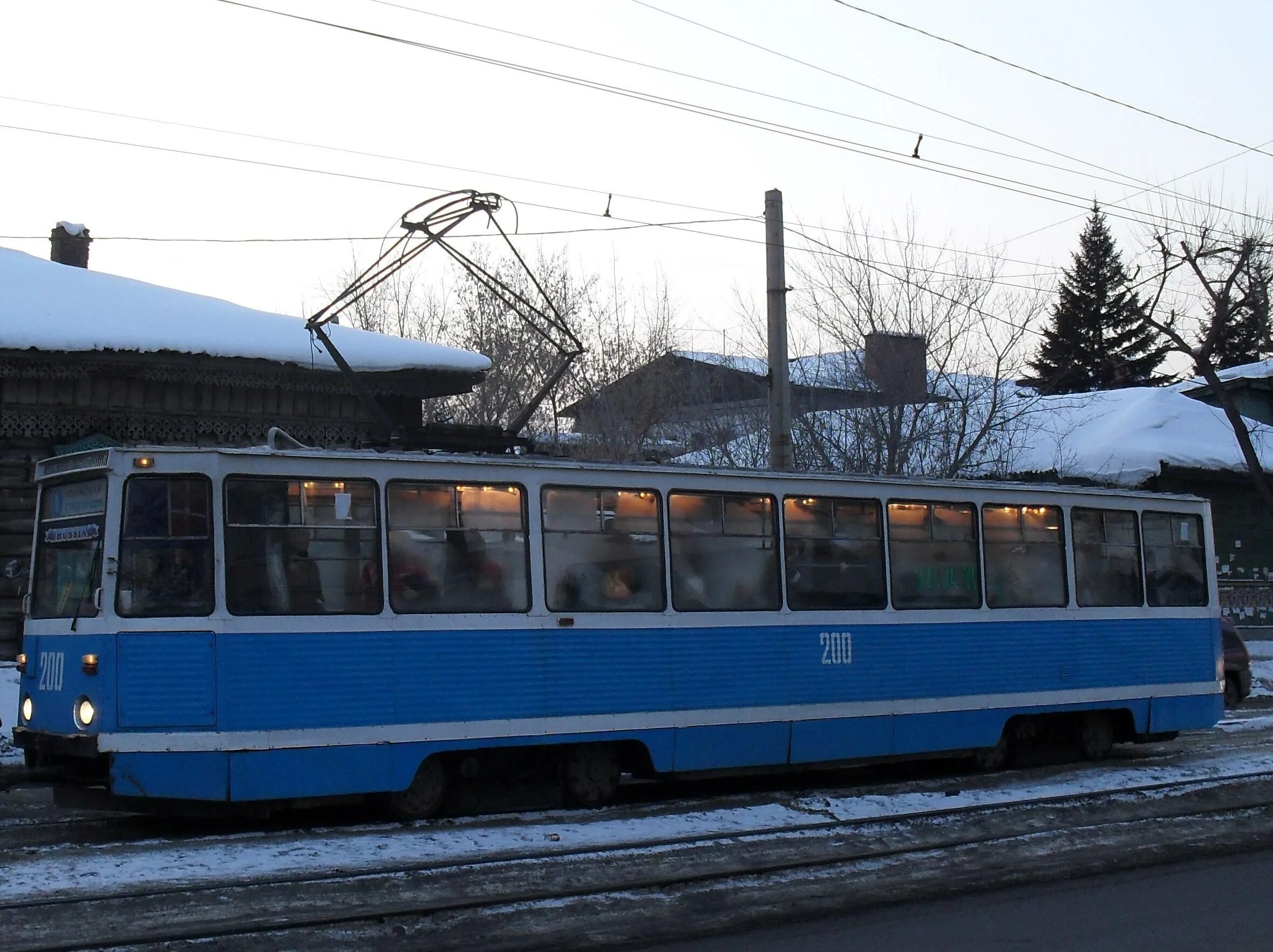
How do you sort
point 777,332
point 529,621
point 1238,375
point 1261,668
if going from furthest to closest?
1. point 1238,375
2. point 1261,668
3. point 777,332
4. point 529,621

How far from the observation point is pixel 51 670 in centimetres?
976

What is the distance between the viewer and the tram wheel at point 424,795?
33.5 ft

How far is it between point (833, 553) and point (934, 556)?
1175 millimetres

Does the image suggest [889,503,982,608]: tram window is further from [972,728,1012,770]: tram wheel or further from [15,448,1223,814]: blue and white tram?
[972,728,1012,770]: tram wheel

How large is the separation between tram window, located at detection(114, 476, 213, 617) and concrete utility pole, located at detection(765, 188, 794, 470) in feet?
27.1

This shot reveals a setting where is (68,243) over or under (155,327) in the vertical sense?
over

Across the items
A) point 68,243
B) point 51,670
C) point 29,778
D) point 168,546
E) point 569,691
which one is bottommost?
point 29,778

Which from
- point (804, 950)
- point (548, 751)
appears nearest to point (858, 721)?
point (548, 751)

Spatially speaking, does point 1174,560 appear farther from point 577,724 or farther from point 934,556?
point 577,724

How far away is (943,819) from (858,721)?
1.92 m

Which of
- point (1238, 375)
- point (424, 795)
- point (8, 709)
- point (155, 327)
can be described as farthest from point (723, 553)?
point (1238, 375)

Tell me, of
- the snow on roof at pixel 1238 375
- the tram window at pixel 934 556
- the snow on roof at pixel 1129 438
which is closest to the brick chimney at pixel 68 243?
the tram window at pixel 934 556

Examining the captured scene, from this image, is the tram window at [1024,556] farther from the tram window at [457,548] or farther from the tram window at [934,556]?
the tram window at [457,548]

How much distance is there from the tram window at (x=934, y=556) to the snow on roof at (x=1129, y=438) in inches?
665
